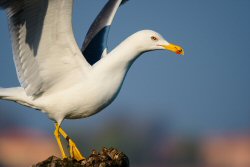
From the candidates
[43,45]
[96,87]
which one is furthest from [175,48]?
[43,45]

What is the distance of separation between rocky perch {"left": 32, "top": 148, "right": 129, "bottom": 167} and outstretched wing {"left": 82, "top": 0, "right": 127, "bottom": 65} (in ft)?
8.05

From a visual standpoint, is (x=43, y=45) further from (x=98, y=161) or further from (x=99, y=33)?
(x=99, y=33)

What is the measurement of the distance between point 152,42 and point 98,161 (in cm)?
183

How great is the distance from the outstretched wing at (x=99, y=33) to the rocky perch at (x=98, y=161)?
245 cm

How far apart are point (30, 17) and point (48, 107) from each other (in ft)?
3.90

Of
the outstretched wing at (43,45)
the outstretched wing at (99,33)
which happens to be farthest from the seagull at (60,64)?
the outstretched wing at (99,33)


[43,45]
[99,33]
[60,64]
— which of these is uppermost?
[99,33]

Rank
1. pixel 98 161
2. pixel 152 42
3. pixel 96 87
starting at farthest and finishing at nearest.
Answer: pixel 152 42, pixel 96 87, pixel 98 161

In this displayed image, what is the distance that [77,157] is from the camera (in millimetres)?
7695

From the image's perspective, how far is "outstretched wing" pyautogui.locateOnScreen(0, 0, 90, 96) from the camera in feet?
23.6

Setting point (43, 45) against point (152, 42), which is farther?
point (152, 42)

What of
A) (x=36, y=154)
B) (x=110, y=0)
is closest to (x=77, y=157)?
(x=110, y=0)

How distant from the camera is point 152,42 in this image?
7719 millimetres

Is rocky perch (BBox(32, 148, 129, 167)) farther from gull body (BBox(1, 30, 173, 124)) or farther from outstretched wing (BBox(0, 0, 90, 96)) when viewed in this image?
outstretched wing (BBox(0, 0, 90, 96))
